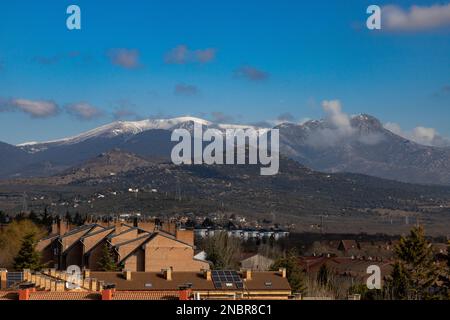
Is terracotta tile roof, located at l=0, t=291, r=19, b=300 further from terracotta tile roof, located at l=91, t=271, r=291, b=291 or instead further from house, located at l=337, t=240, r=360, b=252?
house, located at l=337, t=240, r=360, b=252

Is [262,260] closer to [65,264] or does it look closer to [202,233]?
[65,264]

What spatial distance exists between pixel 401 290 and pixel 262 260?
34.8 meters

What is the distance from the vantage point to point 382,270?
83062 mm

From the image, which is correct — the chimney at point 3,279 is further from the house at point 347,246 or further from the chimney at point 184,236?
the house at point 347,246

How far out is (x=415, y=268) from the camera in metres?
56.0

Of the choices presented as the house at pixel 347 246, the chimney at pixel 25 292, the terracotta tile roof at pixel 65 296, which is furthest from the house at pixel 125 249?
the house at pixel 347 246

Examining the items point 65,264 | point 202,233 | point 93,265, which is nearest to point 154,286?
point 93,265

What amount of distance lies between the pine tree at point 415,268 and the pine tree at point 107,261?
19995 millimetres

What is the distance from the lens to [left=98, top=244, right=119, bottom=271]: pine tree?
2498 inches

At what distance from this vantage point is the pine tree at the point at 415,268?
55.6 m

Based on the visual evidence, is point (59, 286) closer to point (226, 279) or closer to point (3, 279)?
point (3, 279)

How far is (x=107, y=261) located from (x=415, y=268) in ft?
74.2
